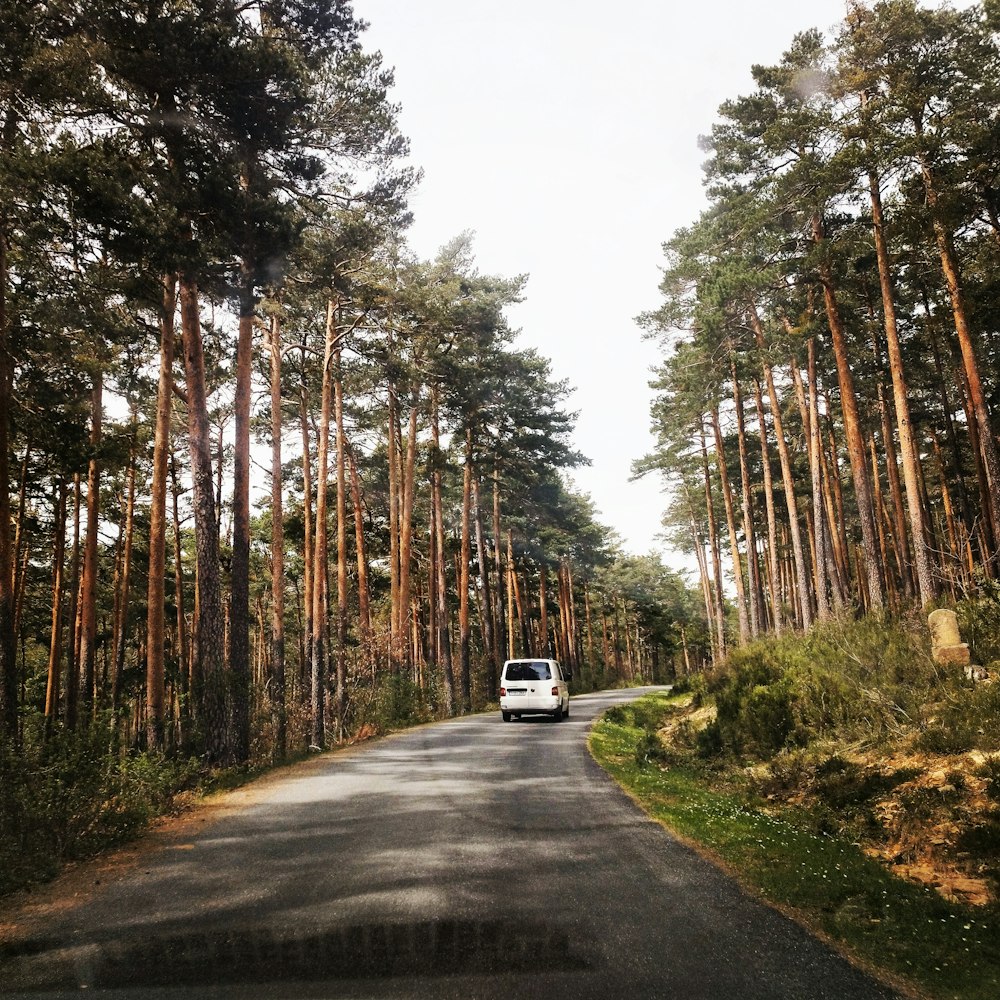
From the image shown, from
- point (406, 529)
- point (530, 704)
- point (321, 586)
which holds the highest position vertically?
point (406, 529)

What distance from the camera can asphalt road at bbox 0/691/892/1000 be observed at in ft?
13.9

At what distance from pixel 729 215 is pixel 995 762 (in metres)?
19.0

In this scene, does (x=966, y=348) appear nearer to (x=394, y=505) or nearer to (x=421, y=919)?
(x=421, y=919)

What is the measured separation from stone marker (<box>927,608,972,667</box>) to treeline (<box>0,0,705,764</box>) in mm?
12252

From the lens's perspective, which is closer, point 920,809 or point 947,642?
point 920,809

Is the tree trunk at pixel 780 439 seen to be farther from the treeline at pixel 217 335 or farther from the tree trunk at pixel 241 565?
the tree trunk at pixel 241 565

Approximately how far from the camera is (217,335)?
19531mm

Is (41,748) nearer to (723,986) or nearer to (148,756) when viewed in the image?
(148,756)

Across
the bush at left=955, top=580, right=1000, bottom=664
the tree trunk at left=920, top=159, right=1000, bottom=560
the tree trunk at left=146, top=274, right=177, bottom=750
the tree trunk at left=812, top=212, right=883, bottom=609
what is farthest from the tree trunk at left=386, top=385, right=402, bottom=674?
the bush at left=955, top=580, right=1000, bottom=664

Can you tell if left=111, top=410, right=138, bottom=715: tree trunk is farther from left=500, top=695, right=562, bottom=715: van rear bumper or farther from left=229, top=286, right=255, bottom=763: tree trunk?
left=500, top=695, right=562, bottom=715: van rear bumper

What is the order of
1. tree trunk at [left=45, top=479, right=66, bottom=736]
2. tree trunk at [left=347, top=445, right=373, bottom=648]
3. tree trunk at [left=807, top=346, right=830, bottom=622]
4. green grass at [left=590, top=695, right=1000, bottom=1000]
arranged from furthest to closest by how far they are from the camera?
tree trunk at [left=807, top=346, right=830, bottom=622] < tree trunk at [left=45, top=479, right=66, bottom=736] < tree trunk at [left=347, top=445, right=373, bottom=648] < green grass at [left=590, top=695, right=1000, bottom=1000]

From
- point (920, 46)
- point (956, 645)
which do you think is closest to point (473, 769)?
point (956, 645)

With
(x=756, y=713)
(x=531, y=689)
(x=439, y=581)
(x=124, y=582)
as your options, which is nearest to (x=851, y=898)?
(x=756, y=713)

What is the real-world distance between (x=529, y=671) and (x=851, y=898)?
54.9 ft
